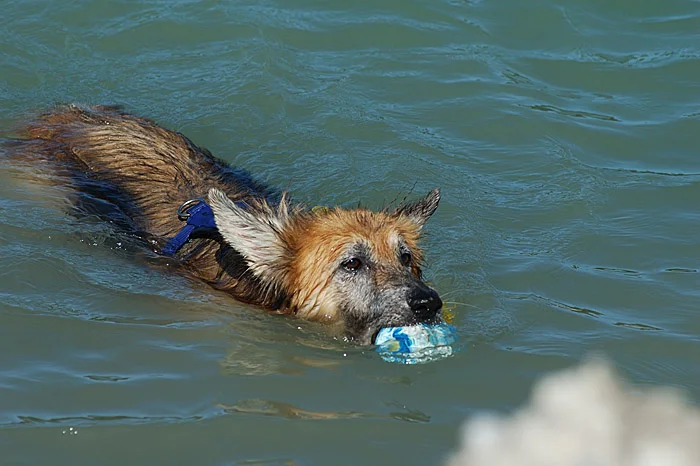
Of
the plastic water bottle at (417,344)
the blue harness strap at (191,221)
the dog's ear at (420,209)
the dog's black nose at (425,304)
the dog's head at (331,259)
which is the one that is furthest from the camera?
the dog's ear at (420,209)

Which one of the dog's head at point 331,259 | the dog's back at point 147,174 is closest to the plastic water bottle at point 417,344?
the dog's head at point 331,259

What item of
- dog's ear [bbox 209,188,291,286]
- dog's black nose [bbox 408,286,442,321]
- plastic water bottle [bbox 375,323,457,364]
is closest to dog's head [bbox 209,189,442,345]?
dog's ear [bbox 209,188,291,286]

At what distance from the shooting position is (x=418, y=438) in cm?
554

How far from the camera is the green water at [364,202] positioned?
18.8 ft

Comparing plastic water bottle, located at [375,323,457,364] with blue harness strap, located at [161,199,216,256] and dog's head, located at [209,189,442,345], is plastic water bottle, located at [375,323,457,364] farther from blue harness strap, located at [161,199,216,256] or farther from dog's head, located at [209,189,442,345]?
blue harness strap, located at [161,199,216,256]

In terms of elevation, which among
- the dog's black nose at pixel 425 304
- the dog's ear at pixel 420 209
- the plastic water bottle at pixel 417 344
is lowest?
the plastic water bottle at pixel 417 344

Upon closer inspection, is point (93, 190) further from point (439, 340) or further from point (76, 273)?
point (439, 340)

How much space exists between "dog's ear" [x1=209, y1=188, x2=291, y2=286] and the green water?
14.7 inches

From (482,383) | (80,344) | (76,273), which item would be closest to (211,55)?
(76,273)

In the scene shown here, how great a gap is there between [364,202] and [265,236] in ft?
8.25

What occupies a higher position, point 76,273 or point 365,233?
point 365,233

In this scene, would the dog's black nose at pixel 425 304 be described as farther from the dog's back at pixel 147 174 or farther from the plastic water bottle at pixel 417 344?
the dog's back at pixel 147 174

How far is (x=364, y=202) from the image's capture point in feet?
32.2

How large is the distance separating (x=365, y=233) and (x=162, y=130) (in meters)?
3.14
